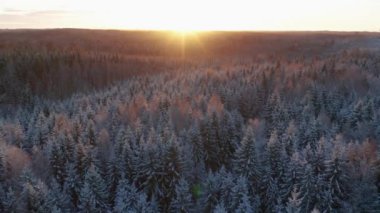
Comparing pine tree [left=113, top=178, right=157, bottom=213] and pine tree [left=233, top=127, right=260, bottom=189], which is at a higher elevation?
pine tree [left=233, top=127, right=260, bottom=189]

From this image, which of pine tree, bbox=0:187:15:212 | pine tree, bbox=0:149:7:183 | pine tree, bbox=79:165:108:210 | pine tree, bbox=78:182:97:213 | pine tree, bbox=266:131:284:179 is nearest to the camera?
pine tree, bbox=0:187:15:212

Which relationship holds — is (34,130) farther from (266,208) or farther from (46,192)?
(266,208)

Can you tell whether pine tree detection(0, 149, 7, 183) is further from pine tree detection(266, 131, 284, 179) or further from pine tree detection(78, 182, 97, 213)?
pine tree detection(266, 131, 284, 179)

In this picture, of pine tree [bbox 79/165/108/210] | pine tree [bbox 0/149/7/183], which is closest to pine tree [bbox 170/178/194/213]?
pine tree [bbox 79/165/108/210]

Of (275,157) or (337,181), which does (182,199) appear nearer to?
(275,157)

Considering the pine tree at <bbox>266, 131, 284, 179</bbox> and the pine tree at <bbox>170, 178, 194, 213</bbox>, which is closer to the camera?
the pine tree at <bbox>170, 178, 194, 213</bbox>

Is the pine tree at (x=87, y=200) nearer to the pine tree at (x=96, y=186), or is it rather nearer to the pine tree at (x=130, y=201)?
the pine tree at (x=96, y=186)

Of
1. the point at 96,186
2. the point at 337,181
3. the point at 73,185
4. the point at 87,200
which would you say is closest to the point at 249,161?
the point at 337,181

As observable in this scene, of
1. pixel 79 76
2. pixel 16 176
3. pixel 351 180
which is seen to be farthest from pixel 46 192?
pixel 79 76

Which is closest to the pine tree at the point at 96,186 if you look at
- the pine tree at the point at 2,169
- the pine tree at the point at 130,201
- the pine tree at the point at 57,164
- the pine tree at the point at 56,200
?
the pine tree at the point at 130,201

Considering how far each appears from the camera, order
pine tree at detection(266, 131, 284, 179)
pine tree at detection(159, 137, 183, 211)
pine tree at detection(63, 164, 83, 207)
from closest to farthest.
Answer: pine tree at detection(63, 164, 83, 207), pine tree at detection(159, 137, 183, 211), pine tree at detection(266, 131, 284, 179)

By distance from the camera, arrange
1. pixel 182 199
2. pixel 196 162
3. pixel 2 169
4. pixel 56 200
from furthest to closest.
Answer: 1. pixel 196 162
2. pixel 2 169
3. pixel 182 199
4. pixel 56 200
